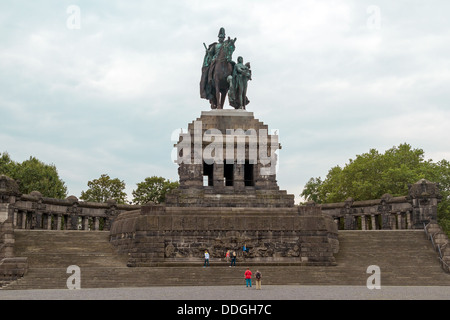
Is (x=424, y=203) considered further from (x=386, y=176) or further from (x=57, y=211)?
(x=57, y=211)

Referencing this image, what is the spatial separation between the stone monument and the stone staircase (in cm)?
124

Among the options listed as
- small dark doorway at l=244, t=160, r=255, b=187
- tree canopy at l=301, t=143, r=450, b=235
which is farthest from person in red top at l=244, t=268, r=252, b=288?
tree canopy at l=301, t=143, r=450, b=235

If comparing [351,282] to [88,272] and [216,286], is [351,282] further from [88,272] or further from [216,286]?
[88,272]

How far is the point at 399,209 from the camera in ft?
142

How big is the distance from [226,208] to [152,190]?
40016mm

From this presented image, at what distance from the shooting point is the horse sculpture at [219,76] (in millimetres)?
40094

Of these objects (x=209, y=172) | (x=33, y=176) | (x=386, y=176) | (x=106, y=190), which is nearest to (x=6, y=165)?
(x=33, y=176)

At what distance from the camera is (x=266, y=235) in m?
31.3

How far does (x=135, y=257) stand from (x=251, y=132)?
12694 mm

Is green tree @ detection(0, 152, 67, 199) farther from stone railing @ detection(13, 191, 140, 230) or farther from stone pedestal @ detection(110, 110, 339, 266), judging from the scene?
stone pedestal @ detection(110, 110, 339, 266)

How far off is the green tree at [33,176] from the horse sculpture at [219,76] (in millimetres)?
23643

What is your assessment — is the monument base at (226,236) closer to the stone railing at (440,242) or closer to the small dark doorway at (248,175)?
the stone railing at (440,242)

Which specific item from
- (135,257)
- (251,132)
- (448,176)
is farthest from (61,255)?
(448,176)

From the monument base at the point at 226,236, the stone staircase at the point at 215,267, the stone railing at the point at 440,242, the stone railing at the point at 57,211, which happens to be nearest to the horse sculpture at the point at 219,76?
the monument base at the point at 226,236
